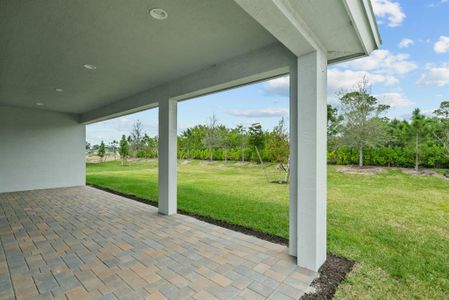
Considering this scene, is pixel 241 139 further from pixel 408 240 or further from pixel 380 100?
pixel 408 240

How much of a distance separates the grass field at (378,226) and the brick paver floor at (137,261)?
25.1 inches

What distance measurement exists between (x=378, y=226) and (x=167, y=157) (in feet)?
13.7

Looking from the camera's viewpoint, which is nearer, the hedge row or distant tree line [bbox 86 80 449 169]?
distant tree line [bbox 86 80 449 169]

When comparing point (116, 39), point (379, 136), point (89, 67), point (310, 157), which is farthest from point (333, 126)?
point (116, 39)

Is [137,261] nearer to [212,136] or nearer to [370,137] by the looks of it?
[370,137]

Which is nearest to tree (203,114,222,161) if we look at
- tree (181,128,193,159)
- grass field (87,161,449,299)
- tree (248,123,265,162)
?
tree (181,128,193,159)

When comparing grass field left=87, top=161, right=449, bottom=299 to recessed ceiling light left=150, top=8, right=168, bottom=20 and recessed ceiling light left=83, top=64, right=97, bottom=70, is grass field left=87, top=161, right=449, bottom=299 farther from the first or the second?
recessed ceiling light left=83, top=64, right=97, bottom=70

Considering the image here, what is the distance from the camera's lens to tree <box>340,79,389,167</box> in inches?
472

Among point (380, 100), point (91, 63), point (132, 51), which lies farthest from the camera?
point (380, 100)

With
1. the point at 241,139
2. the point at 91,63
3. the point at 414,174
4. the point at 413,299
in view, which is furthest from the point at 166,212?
the point at 241,139

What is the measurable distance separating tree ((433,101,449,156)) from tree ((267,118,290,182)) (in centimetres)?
759

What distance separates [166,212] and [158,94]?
2527 mm

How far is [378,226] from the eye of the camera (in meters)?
3.78

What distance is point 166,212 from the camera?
448 centimetres
